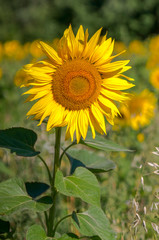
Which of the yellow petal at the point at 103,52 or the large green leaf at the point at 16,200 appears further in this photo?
the yellow petal at the point at 103,52

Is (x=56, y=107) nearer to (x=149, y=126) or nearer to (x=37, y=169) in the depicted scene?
(x=37, y=169)

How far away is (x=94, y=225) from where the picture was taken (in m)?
1.94

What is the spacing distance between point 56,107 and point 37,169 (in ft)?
5.29

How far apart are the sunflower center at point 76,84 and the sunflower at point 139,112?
6.43 ft

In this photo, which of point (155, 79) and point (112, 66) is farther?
point (155, 79)

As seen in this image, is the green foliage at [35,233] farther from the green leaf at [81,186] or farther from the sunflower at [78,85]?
the sunflower at [78,85]

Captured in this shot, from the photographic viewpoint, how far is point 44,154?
3473 millimetres

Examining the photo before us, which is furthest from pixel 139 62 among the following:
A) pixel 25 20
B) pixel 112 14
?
pixel 25 20

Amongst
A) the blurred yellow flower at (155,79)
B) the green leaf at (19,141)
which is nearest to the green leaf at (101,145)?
the green leaf at (19,141)

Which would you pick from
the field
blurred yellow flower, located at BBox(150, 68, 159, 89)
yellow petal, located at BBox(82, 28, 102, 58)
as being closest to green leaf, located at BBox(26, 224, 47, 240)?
the field

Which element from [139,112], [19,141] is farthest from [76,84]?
[139,112]

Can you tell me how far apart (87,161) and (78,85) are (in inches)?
23.5

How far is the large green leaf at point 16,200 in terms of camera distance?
1775mm

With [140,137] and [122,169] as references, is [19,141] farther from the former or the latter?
[140,137]
